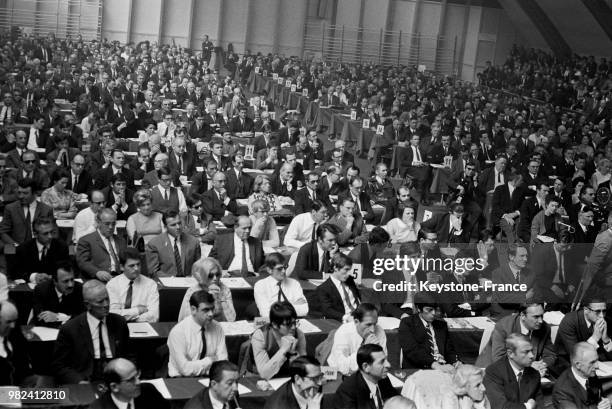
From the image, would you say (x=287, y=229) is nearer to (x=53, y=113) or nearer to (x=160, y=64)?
(x=53, y=113)

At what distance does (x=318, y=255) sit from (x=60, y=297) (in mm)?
2918

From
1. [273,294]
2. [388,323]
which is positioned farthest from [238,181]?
[388,323]

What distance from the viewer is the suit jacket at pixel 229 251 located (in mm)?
9164

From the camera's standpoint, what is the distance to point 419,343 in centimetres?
723

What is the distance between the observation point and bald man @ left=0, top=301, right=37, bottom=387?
19.4 feet

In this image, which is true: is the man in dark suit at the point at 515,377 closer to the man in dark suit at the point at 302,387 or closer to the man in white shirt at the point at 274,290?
the man in dark suit at the point at 302,387

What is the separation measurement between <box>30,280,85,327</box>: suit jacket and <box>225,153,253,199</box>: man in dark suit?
5978 mm

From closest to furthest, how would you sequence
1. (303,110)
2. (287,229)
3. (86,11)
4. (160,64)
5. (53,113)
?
(287,229) < (53,113) < (303,110) < (160,64) < (86,11)

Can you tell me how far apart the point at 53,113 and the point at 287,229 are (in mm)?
7175

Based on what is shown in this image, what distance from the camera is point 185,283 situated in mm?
8320

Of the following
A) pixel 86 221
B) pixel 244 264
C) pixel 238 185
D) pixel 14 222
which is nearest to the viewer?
pixel 244 264

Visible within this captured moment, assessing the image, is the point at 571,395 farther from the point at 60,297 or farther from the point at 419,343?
the point at 60,297

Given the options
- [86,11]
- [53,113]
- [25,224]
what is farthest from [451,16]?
[25,224]

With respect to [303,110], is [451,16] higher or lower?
higher
